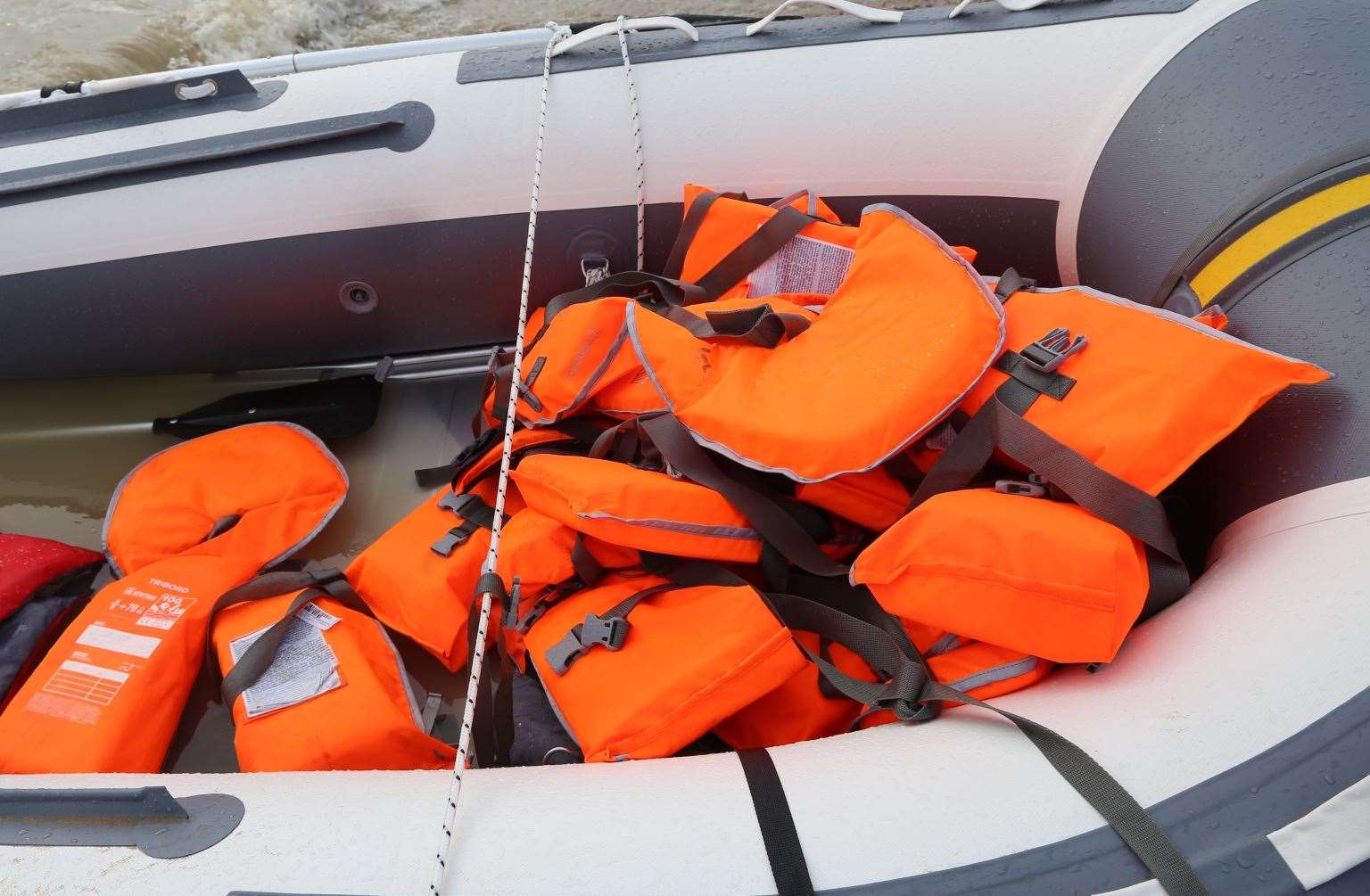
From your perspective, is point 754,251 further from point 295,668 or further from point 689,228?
point 295,668

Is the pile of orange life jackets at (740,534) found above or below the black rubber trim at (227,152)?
below

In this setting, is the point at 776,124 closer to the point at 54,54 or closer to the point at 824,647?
the point at 824,647

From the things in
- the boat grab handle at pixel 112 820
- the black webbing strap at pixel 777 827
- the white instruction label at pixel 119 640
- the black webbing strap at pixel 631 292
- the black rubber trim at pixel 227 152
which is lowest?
the white instruction label at pixel 119 640

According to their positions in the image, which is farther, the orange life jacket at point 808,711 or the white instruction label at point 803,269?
the white instruction label at point 803,269

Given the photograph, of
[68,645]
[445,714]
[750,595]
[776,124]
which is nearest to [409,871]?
[750,595]

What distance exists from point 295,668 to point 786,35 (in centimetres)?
109

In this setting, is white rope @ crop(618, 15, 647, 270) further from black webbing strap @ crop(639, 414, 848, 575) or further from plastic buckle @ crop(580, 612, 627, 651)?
plastic buckle @ crop(580, 612, 627, 651)

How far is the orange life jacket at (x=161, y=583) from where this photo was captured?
1.00 m

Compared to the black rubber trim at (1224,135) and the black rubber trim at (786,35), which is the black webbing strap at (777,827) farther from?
the black rubber trim at (786,35)

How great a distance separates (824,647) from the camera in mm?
991

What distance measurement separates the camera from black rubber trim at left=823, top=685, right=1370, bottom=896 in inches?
24.3

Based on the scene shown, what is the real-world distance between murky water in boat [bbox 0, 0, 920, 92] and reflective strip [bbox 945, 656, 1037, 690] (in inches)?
103

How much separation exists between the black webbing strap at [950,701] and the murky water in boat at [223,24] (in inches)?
99.7

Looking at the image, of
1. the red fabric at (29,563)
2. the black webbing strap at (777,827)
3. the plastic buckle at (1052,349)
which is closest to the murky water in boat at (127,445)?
the red fabric at (29,563)
